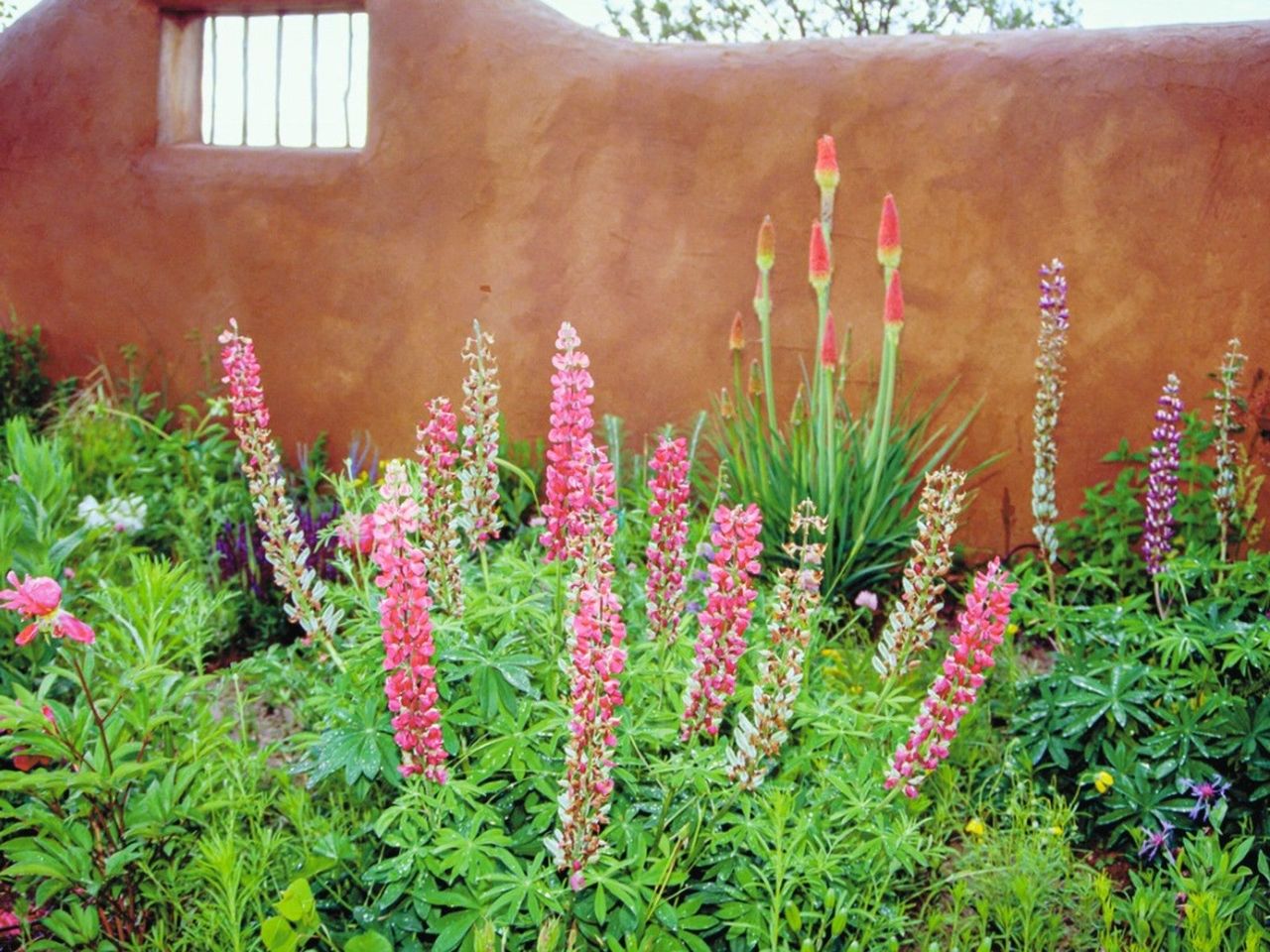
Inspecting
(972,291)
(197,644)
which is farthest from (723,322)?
(197,644)

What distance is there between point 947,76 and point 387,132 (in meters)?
2.56

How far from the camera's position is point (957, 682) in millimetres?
2420

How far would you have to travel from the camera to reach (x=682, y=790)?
250 cm

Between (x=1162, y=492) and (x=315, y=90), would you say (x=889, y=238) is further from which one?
(x=315, y=90)

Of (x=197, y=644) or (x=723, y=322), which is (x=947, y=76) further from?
(x=197, y=644)

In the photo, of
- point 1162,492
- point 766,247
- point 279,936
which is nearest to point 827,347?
point 766,247

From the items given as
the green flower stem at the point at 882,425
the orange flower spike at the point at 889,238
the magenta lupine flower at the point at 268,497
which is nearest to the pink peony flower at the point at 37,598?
the magenta lupine flower at the point at 268,497

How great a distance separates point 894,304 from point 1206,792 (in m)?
2.05

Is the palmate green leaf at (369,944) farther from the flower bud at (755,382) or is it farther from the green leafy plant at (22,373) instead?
the green leafy plant at (22,373)

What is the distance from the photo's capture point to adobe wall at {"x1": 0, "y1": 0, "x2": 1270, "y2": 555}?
179 inches

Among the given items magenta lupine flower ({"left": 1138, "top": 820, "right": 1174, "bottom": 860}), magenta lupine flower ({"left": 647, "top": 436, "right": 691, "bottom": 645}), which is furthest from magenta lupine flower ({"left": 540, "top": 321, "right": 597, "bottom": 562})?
magenta lupine flower ({"left": 1138, "top": 820, "right": 1174, "bottom": 860})

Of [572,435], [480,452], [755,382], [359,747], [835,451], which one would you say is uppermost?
[572,435]

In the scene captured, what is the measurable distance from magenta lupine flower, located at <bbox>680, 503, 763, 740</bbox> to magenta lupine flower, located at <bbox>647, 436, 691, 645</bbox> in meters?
0.15

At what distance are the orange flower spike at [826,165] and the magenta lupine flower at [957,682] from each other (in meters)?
2.44
